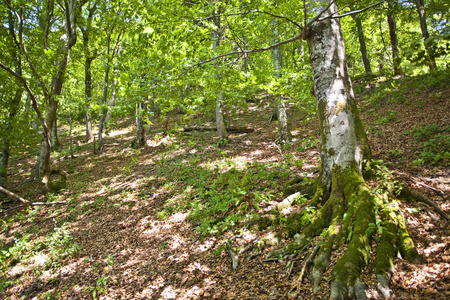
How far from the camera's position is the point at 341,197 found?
3869 mm

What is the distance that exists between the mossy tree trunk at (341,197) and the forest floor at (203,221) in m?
0.19

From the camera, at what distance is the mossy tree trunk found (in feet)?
9.39

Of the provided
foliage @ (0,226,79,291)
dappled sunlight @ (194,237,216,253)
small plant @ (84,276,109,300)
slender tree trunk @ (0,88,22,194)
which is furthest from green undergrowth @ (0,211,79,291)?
slender tree trunk @ (0,88,22,194)

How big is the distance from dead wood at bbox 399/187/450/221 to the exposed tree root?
54 cm

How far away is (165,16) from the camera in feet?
16.5

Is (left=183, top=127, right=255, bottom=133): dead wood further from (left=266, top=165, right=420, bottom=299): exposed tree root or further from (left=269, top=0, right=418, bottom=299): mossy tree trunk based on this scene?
(left=266, top=165, right=420, bottom=299): exposed tree root

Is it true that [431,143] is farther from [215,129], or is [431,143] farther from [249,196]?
[215,129]

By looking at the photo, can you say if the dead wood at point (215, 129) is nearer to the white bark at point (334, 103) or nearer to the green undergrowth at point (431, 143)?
the green undergrowth at point (431, 143)

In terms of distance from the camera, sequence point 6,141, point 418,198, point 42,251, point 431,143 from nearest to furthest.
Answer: point 418,198 < point 431,143 < point 42,251 < point 6,141

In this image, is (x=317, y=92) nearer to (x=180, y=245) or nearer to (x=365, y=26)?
(x=180, y=245)

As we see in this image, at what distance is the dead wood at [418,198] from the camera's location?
10.8 ft

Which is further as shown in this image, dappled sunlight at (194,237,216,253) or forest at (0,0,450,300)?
dappled sunlight at (194,237,216,253)

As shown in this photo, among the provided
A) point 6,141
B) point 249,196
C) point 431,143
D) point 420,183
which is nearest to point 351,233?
point 420,183

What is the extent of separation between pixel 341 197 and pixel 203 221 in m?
3.25
